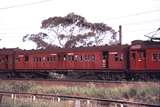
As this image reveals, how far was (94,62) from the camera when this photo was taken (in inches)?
1534

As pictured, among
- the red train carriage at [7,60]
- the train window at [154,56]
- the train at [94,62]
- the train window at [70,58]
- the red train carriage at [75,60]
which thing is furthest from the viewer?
the red train carriage at [7,60]

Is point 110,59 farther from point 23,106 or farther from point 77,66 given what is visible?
point 23,106

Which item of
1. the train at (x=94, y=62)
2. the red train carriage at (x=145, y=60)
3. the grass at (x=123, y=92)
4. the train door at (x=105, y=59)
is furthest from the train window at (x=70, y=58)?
the grass at (x=123, y=92)

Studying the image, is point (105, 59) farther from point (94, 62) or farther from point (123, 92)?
point (123, 92)

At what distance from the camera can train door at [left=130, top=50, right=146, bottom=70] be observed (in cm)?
3591

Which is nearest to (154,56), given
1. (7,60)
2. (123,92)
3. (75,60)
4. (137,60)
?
(137,60)

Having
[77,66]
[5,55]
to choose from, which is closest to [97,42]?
[5,55]

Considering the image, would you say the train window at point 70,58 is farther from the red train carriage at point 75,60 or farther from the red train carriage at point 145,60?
the red train carriage at point 145,60

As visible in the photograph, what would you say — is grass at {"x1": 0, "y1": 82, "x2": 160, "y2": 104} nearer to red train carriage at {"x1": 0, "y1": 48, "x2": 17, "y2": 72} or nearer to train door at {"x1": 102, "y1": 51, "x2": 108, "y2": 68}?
train door at {"x1": 102, "y1": 51, "x2": 108, "y2": 68}

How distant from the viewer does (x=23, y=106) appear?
1891 centimetres

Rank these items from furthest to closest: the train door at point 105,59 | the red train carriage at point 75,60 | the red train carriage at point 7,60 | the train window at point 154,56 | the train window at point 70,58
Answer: the red train carriage at point 7,60 < the train window at point 70,58 < the train door at point 105,59 < the red train carriage at point 75,60 < the train window at point 154,56

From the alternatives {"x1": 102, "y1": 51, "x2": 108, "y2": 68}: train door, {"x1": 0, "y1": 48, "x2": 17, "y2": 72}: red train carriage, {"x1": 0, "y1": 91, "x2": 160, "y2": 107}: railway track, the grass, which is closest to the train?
{"x1": 102, "y1": 51, "x2": 108, "y2": 68}: train door

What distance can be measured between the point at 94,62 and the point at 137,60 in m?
4.52

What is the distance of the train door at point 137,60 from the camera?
118ft
